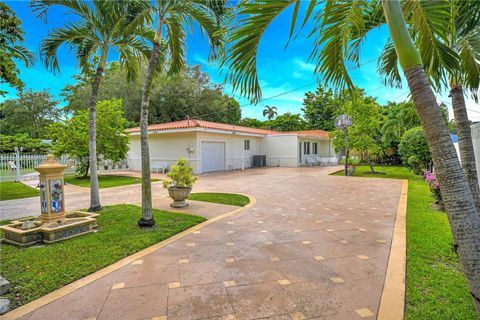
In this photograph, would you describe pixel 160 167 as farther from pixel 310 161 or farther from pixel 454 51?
Answer: pixel 454 51

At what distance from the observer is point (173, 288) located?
3240 millimetres

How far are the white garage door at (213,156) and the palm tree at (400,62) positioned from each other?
14486 mm

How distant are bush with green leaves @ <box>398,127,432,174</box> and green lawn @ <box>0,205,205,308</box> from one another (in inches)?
466

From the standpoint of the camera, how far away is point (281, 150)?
78.5 feet

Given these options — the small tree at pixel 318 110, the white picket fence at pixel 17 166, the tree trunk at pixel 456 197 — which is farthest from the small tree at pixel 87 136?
the small tree at pixel 318 110

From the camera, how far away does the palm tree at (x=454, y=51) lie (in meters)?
A: 2.86

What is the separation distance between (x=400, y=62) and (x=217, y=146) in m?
17.6

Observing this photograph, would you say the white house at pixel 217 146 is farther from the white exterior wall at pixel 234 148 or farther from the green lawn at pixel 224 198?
the green lawn at pixel 224 198

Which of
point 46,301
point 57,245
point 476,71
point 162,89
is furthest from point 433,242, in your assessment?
point 162,89

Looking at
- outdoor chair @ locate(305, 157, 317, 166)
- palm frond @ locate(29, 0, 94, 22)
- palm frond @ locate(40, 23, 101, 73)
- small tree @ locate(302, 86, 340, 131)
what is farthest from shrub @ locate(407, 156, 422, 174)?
small tree @ locate(302, 86, 340, 131)

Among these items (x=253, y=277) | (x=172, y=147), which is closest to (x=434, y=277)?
(x=253, y=277)

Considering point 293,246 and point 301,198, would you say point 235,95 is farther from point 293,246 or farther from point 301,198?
point 301,198

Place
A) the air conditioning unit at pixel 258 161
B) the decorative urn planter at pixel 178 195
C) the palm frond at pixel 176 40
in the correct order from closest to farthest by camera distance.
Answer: the palm frond at pixel 176 40, the decorative urn planter at pixel 178 195, the air conditioning unit at pixel 258 161

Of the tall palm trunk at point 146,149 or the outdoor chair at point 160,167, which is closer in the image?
the tall palm trunk at point 146,149
